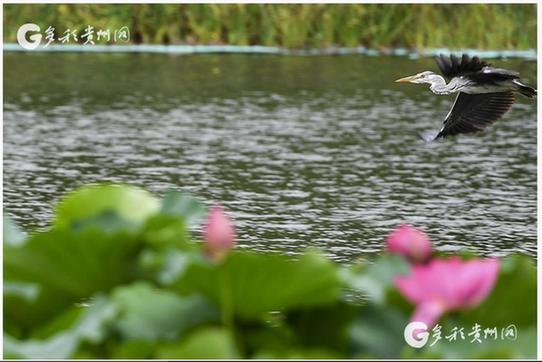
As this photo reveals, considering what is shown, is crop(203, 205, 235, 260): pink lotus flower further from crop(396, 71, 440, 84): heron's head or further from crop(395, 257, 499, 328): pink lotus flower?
crop(396, 71, 440, 84): heron's head

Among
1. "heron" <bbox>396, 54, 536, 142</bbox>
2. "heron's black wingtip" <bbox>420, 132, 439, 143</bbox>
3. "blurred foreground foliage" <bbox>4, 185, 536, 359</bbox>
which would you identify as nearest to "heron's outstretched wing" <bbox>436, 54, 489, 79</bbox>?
"heron" <bbox>396, 54, 536, 142</bbox>

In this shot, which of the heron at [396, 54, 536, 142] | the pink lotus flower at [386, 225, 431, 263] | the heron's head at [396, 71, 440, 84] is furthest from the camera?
the heron at [396, 54, 536, 142]

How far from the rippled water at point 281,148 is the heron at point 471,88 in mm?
2834

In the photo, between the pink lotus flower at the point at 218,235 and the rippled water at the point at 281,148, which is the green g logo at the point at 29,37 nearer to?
the pink lotus flower at the point at 218,235

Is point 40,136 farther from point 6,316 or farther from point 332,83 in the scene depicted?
point 6,316

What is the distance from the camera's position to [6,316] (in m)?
3.08

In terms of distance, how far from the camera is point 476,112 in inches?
244

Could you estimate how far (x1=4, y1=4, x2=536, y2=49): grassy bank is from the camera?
54.0ft

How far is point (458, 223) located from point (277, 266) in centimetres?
787

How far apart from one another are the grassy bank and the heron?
9.55 meters

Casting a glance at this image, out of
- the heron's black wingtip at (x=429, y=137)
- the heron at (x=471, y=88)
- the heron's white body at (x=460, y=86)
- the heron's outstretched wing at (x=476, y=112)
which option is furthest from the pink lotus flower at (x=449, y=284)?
the heron's outstretched wing at (x=476, y=112)

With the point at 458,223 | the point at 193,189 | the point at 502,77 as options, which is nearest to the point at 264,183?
the point at 193,189

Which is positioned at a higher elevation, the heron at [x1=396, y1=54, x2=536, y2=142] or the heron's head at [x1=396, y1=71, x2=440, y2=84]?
the heron's head at [x1=396, y1=71, x2=440, y2=84]

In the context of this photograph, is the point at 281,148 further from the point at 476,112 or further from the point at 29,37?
the point at 29,37
